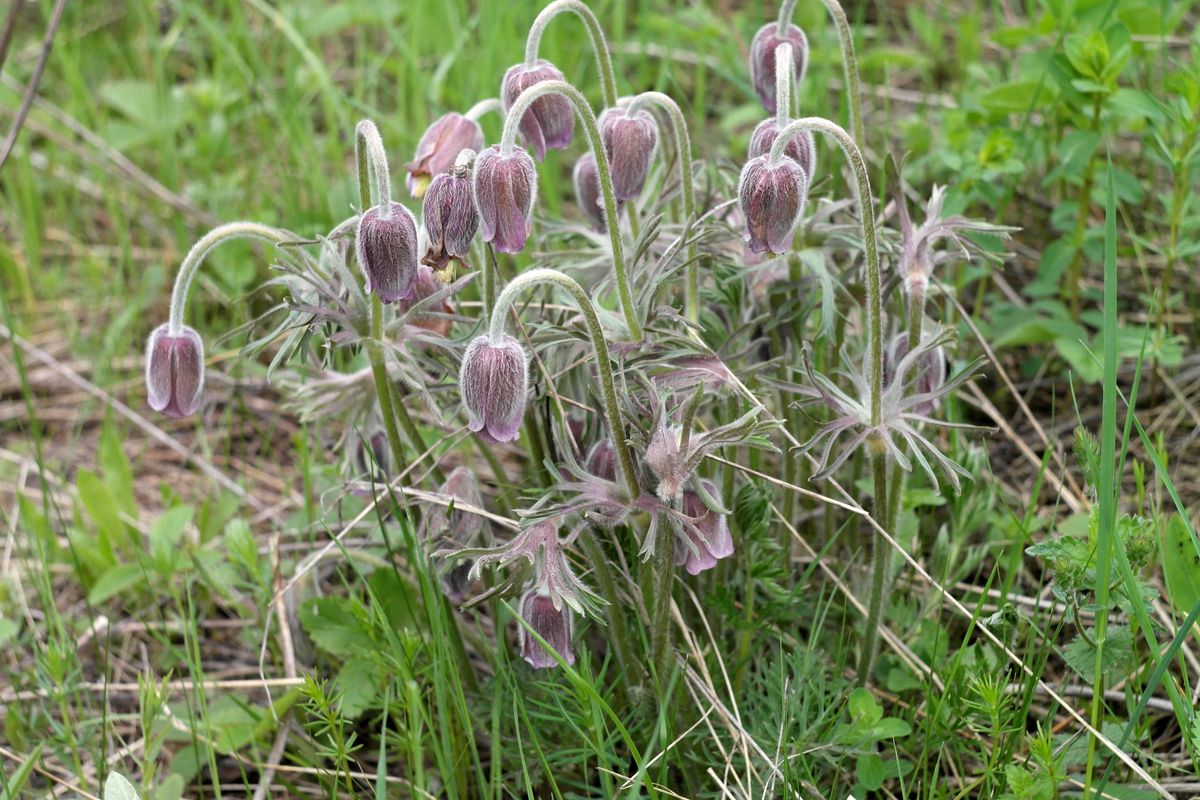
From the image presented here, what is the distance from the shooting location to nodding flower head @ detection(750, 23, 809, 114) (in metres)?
2.22

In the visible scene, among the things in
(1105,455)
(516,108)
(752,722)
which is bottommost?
(752,722)

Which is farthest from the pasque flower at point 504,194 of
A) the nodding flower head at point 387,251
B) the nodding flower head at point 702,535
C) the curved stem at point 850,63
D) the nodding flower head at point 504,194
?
the curved stem at point 850,63

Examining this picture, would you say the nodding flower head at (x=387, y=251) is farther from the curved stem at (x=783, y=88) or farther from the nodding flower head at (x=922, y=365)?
A: the nodding flower head at (x=922, y=365)

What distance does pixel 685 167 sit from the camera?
2066mm

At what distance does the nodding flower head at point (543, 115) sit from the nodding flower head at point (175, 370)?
0.66 metres

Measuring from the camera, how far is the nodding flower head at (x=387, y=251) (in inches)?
72.2

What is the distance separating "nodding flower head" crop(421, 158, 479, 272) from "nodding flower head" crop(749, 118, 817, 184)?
48 centimetres

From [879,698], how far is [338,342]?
1.24 meters

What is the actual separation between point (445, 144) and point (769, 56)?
636 mm

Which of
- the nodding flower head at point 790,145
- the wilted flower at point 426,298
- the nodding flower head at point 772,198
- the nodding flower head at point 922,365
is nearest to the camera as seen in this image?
the nodding flower head at point 772,198

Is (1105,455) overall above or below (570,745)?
above

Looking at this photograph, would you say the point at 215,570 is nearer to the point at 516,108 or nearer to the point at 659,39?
the point at 516,108

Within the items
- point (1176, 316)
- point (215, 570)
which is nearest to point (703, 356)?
point (215, 570)

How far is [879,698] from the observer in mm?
2314
